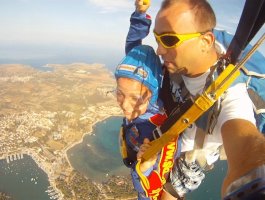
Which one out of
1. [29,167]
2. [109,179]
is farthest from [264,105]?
[29,167]

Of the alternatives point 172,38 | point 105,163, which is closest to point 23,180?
point 105,163

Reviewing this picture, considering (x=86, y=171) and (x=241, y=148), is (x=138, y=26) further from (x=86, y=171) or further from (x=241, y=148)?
(x=86, y=171)

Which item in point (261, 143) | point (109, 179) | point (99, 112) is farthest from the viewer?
point (99, 112)

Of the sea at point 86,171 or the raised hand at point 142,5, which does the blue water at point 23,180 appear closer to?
the sea at point 86,171

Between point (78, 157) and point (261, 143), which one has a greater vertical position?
point (261, 143)

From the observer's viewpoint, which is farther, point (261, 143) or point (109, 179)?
point (109, 179)

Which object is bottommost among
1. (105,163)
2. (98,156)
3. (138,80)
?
(98,156)

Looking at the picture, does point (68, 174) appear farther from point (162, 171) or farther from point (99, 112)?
point (162, 171)

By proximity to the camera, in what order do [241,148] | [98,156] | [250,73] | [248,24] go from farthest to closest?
1. [98,156]
2. [250,73]
3. [248,24]
4. [241,148]
